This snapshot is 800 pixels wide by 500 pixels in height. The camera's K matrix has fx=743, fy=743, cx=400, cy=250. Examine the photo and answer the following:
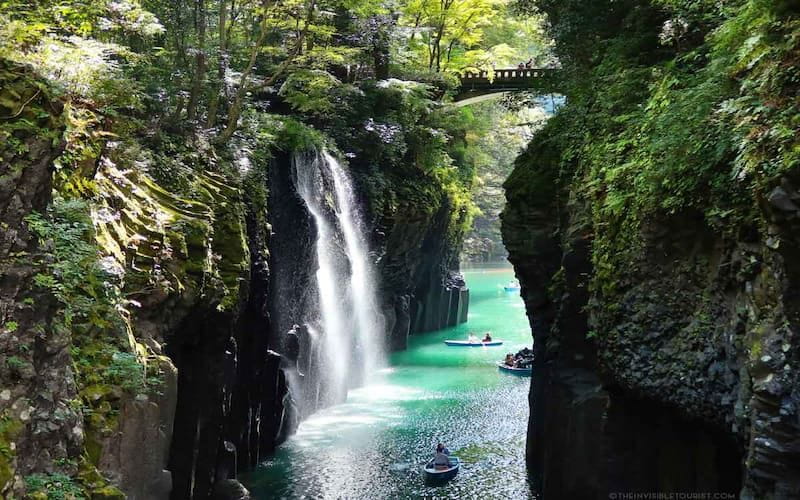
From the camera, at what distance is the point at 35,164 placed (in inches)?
295

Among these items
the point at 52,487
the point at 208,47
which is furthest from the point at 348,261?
the point at 52,487

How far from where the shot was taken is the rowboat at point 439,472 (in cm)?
1672

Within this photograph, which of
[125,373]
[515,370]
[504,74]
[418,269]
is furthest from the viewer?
[418,269]

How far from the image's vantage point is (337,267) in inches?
971

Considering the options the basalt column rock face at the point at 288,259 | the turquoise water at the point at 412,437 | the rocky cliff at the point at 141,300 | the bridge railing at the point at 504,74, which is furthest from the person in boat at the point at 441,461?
the bridge railing at the point at 504,74

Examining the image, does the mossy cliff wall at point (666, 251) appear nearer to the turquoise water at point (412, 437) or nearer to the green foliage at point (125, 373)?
the turquoise water at point (412, 437)

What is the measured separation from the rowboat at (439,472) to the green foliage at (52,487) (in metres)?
10.9

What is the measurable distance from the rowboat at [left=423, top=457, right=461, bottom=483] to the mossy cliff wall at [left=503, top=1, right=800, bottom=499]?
1.99 m

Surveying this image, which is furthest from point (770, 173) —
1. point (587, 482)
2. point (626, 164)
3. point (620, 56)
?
point (587, 482)

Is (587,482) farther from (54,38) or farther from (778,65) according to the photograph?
(54,38)

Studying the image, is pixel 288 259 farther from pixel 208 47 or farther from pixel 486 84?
pixel 486 84

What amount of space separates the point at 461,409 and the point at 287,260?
767 cm

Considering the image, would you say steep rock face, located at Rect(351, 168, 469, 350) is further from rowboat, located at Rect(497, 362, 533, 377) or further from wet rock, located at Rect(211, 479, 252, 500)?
wet rock, located at Rect(211, 479, 252, 500)

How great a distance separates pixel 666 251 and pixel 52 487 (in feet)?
28.2
